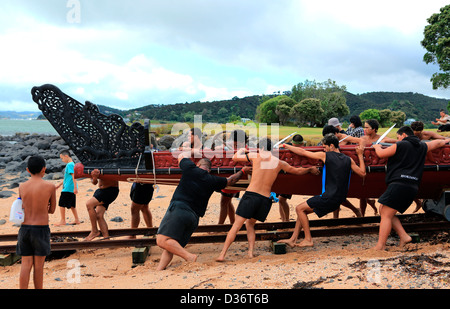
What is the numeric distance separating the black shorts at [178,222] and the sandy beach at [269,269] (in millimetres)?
426

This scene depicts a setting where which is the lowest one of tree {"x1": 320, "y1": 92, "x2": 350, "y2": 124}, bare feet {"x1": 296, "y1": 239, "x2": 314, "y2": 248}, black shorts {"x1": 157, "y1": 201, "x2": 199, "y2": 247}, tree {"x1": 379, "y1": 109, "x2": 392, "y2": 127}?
bare feet {"x1": 296, "y1": 239, "x2": 314, "y2": 248}

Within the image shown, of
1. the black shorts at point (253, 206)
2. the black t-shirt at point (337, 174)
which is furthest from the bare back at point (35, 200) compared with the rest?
the black t-shirt at point (337, 174)

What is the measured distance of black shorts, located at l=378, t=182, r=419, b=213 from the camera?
517cm

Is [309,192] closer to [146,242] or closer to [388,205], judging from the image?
[388,205]

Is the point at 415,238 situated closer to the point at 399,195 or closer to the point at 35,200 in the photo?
the point at 399,195

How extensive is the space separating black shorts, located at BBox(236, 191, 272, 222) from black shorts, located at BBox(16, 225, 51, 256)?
2.49m

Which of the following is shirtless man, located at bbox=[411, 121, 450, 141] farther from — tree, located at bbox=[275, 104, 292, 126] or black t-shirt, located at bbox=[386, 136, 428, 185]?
tree, located at bbox=[275, 104, 292, 126]

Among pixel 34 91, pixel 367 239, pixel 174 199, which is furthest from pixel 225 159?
pixel 34 91

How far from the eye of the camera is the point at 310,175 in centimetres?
596

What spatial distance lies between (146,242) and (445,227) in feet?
16.2

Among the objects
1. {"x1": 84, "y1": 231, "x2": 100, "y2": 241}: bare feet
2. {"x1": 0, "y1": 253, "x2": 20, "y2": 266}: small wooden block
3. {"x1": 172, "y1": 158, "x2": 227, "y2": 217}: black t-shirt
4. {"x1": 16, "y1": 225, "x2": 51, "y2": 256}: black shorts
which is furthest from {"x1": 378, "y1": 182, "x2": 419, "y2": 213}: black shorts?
{"x1": 0, "y1": 253, "x2": 20, "y2": 266}: small wooden block

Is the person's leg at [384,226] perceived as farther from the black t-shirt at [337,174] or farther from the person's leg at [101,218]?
the person's leg at [101,218]

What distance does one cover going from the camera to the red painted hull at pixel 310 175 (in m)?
5.72

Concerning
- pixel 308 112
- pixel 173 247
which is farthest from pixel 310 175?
pixel 308 112
